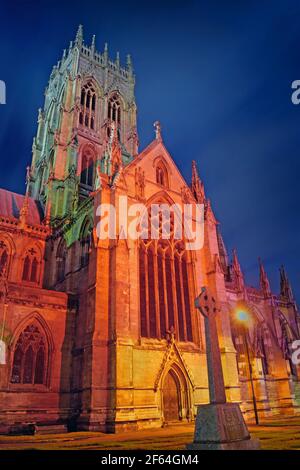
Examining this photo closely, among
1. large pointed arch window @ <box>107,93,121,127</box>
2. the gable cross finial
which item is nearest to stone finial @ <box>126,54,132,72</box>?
large pointed arch window @ <box>107,93,121,127</box>

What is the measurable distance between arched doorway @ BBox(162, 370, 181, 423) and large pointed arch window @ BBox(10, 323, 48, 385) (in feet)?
24.5

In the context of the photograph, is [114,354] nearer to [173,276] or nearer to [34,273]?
[173,276]

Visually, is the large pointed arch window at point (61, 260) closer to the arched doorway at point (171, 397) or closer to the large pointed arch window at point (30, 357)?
the large pointed arch window at point (30, 357)

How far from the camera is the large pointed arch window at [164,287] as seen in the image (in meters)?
23.3

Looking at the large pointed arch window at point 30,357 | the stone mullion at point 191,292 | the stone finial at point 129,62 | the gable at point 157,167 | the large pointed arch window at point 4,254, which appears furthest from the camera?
the stone finial at point 129,62

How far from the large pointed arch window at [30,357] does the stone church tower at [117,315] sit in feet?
0.20

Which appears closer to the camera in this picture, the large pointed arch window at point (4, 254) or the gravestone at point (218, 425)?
the gravestone at point (218, 425)

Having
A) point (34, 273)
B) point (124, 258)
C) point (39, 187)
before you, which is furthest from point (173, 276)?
point (39, 187)

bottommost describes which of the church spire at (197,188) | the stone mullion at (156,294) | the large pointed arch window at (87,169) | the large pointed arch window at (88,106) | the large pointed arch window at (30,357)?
the large pointed arch window at (30,357)

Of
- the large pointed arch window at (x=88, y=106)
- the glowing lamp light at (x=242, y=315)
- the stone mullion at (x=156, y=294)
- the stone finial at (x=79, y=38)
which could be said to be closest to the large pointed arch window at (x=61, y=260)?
the stone mullion at (x=156, y=294)

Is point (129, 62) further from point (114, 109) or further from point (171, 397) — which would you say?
point (171, 397)

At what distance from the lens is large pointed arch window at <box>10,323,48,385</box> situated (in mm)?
20812

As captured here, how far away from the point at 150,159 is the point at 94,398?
1839 cm
